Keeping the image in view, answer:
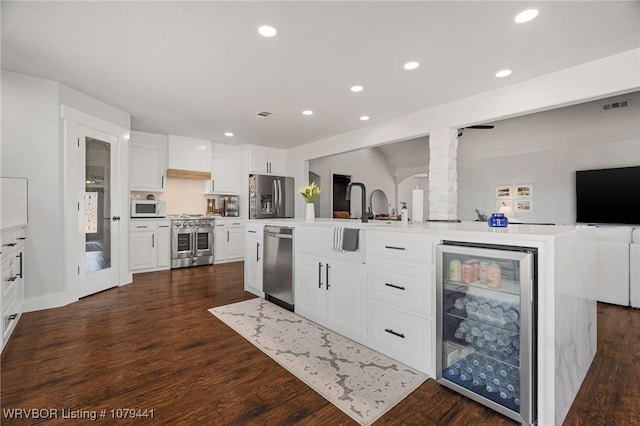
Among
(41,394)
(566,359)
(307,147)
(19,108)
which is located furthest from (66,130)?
(566,359)

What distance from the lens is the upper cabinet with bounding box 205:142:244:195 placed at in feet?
20.0

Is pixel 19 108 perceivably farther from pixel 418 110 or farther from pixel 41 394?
pixel 418 110

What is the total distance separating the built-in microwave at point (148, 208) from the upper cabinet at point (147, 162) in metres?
0.34

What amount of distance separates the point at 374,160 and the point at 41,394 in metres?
8.19

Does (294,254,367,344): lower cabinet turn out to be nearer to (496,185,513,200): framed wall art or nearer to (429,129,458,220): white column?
(429,129,458,220): white column

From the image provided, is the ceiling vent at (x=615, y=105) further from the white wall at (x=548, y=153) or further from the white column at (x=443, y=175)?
the white column at (x=443, y=175)

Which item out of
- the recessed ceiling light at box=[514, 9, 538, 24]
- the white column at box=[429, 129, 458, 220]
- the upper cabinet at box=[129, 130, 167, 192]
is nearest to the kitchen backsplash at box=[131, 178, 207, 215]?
the upper cabinet at box=[129, 130, 167, 192]

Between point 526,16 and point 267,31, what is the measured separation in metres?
1.83

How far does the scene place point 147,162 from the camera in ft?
17.5

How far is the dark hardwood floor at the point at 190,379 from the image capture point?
1.55 metres

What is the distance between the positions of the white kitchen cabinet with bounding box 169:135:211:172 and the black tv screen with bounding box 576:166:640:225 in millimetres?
6633

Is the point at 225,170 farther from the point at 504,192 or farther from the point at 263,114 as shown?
the point at 504,192

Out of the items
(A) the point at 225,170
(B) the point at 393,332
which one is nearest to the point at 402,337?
(B) the point at 393,332

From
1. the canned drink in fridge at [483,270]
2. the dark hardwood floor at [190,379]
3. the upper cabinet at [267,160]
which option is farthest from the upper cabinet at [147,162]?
the canned drink in fridge at [483,270]
